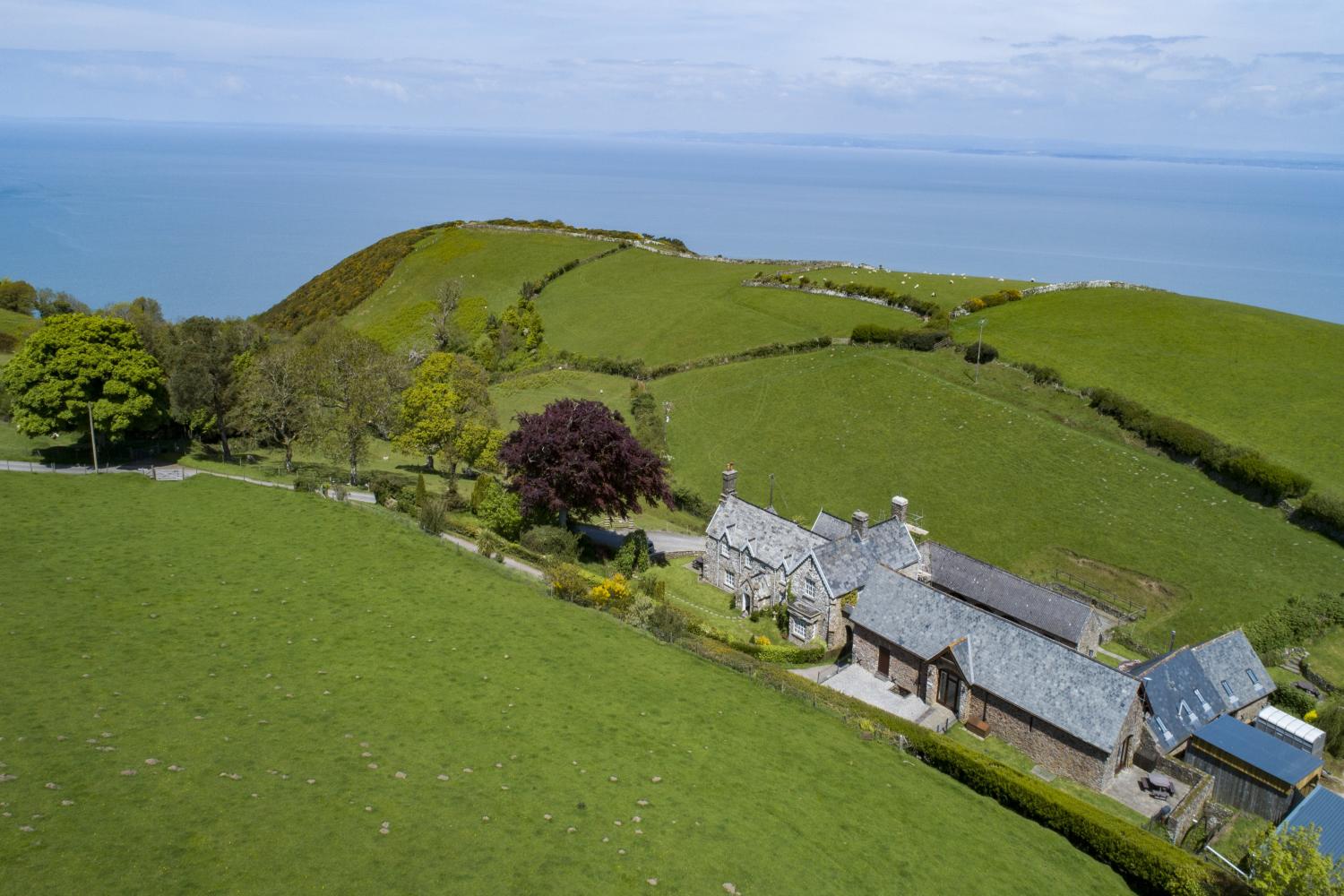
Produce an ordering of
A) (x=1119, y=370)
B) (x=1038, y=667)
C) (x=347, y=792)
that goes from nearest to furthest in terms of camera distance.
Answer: (x=347, y=792) → (x=1038, y=667) → (x=1119, y=370)

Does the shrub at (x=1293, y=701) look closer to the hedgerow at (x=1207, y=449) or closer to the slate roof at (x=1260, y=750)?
the slate roof at (x=1260, y=750)

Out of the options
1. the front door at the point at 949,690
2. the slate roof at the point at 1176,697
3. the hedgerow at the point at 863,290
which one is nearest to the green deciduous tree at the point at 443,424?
the front door at the point at 949,690

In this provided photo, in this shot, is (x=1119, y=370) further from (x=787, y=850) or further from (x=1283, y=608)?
(x=787, y=850)

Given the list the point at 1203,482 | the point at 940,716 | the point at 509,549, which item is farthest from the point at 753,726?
the point at 1203,482

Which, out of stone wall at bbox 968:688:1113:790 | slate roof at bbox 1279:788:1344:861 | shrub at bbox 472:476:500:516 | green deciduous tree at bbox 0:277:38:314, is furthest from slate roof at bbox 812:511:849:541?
green deciduous tree at bbox 0:277:38:314

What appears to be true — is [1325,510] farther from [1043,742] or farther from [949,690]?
[949,690]

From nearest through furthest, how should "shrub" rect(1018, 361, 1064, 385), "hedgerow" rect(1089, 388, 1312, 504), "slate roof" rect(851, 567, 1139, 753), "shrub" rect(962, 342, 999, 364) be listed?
"slate roof" rect(851, 567, 1139, 753) → "hedgerow" rect(1089, 388, 1312, 504) → "shrub" rect(1018, 361, 1064, 385) → "shrub" rect(962, 342, 999, 364)

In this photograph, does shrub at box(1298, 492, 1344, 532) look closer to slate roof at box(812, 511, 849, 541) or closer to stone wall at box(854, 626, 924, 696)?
slate roof at box(812, 511, 849, 541)
